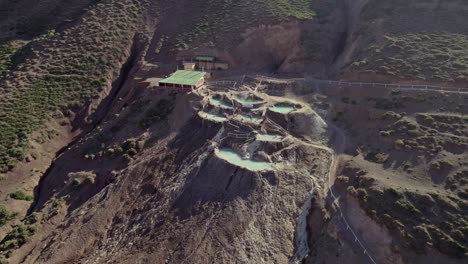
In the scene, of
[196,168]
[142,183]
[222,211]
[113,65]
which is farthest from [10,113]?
[222,211]

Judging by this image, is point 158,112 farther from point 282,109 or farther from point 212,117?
point 282,109

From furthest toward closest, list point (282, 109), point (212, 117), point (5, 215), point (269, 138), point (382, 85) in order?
point (382, 85) → point (282, 109) → point (212, 117) → point (269, 138) → point (5, 215)

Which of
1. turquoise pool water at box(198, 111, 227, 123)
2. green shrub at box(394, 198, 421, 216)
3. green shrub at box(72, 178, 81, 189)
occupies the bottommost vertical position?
green shrub at box(72, 178, 81, 189)

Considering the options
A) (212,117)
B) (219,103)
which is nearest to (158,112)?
(212,117)

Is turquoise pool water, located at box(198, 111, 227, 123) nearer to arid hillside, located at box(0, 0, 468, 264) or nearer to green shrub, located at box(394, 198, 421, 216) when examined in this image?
arid hillside, located at box(0, 0, 468, 264)

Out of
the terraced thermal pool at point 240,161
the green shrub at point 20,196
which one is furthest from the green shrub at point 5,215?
the terraced thermal pool at point 240,161

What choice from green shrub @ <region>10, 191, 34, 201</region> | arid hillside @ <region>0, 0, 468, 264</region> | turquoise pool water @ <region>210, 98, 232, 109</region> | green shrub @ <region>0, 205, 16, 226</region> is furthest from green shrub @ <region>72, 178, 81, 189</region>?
turquoise pool water @ <region>210, 98, 232, 109</region>
